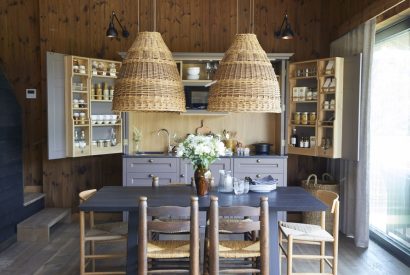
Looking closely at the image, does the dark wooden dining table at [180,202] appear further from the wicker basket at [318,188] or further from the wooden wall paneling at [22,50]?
the wooden wall paneling at [22,50]

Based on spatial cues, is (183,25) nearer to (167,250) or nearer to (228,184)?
(228,184)

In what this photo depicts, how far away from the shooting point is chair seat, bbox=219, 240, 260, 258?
2.96 metres

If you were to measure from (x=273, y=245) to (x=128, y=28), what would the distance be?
12.8 feet

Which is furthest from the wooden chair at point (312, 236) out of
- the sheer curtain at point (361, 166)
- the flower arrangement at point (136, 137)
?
the flower arrangement at point (136, 137)

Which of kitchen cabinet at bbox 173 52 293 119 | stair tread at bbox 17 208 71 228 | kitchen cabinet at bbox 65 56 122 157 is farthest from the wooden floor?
kitchen cabinet at bbox 173 52 293 119

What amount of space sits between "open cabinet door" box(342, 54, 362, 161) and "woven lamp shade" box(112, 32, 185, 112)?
262cm

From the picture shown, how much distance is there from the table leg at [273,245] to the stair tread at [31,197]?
3.40 m

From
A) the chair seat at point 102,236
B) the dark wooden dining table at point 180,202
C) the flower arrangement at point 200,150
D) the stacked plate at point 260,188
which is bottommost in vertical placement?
the chair seat at point 102,236

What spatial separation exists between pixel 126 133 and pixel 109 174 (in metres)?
0.89

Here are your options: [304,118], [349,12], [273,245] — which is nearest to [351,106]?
[304,118]

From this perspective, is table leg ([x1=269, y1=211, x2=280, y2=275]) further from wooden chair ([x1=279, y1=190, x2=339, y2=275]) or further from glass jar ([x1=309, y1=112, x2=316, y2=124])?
glass jar ([x1=309, y1=112, x2=316, y2=124])

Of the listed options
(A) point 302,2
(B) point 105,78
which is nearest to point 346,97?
(A) point 302,2

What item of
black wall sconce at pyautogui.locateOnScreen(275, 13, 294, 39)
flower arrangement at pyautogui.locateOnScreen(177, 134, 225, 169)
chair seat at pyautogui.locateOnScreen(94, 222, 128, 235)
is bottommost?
chair seat at pyautogui.locateOnScreen(94, 222, 128, 235)

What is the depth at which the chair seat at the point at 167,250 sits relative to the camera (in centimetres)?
295
